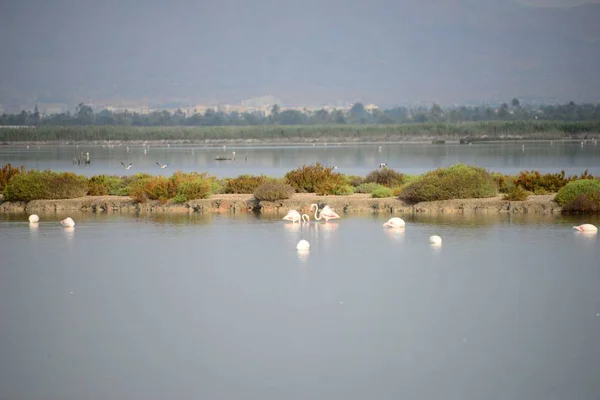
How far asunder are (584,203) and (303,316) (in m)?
11.6

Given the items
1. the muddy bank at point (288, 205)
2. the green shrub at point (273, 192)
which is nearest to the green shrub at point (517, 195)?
the muddy bank at point (288, 205)

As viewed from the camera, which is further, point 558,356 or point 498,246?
point 498,246

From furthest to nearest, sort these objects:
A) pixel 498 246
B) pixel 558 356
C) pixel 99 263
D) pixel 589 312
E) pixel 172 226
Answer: pixel 172 226 < pixel 498 246 < pixel 99 263 < pixel 589 312 < pixel 558 356

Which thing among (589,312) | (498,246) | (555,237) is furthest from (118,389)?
(555,237)

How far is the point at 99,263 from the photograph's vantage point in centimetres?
1555

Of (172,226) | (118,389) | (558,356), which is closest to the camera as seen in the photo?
(118,389)

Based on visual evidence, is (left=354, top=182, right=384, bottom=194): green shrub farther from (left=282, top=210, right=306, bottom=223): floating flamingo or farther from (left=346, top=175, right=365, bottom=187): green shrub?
(left=282, top=210, right=306, bottom=223): floating flamingo

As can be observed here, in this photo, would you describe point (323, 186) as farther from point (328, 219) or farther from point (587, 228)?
point (587, 228)

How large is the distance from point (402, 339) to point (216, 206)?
523 inches

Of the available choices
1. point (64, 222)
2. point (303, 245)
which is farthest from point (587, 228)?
point (64, 222)

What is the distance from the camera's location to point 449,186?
22.3 metres

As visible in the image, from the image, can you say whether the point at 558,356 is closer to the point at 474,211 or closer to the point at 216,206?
the point at 474,211

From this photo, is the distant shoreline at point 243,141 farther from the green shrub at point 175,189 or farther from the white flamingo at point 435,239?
the white flamingo at point 435,239

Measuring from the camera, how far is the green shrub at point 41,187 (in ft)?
78.4
